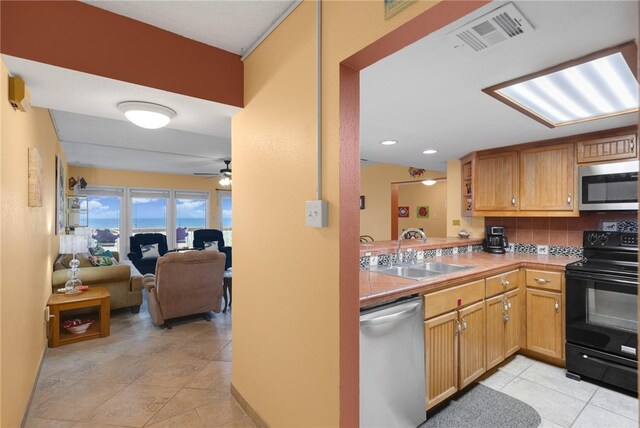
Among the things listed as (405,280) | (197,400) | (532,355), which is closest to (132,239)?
(197,400)

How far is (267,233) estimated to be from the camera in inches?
71.9

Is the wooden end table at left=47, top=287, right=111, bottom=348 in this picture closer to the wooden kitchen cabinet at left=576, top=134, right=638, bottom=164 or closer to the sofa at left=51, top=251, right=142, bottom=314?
the sofa at left=51, top=251, right=142, bottom=314

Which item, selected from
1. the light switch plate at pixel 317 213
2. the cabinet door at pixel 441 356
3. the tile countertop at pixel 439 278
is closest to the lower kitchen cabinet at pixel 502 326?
the tile countertop at pixel 439 278

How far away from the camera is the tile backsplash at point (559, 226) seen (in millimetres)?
2863

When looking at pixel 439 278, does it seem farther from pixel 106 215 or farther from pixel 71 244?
pixel 106 215

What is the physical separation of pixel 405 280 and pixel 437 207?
625 cm

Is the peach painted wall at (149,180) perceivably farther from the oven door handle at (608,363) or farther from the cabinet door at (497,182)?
the oven door handle at (608,363)

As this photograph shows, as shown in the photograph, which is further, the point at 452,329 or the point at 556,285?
the point at 556,285

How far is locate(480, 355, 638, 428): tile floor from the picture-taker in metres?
2.01

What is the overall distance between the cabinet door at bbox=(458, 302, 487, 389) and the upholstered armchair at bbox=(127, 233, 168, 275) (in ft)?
18.0

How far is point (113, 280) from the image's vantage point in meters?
4.01

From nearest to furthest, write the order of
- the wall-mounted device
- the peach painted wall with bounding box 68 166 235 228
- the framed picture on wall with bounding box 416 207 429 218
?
the wall-mounted device
the peach painted wall with bounding box 68 166 235 228
the framed picture on wall with bounding box 416 207 429 218

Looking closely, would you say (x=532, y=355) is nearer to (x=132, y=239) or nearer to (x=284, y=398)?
(x=284, y=398)

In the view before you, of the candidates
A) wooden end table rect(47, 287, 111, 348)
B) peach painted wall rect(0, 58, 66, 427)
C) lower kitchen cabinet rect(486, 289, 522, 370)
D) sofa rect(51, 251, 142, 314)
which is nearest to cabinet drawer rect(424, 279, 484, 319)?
lower kitchen cabinet rect(486, 289, 522, 370)
